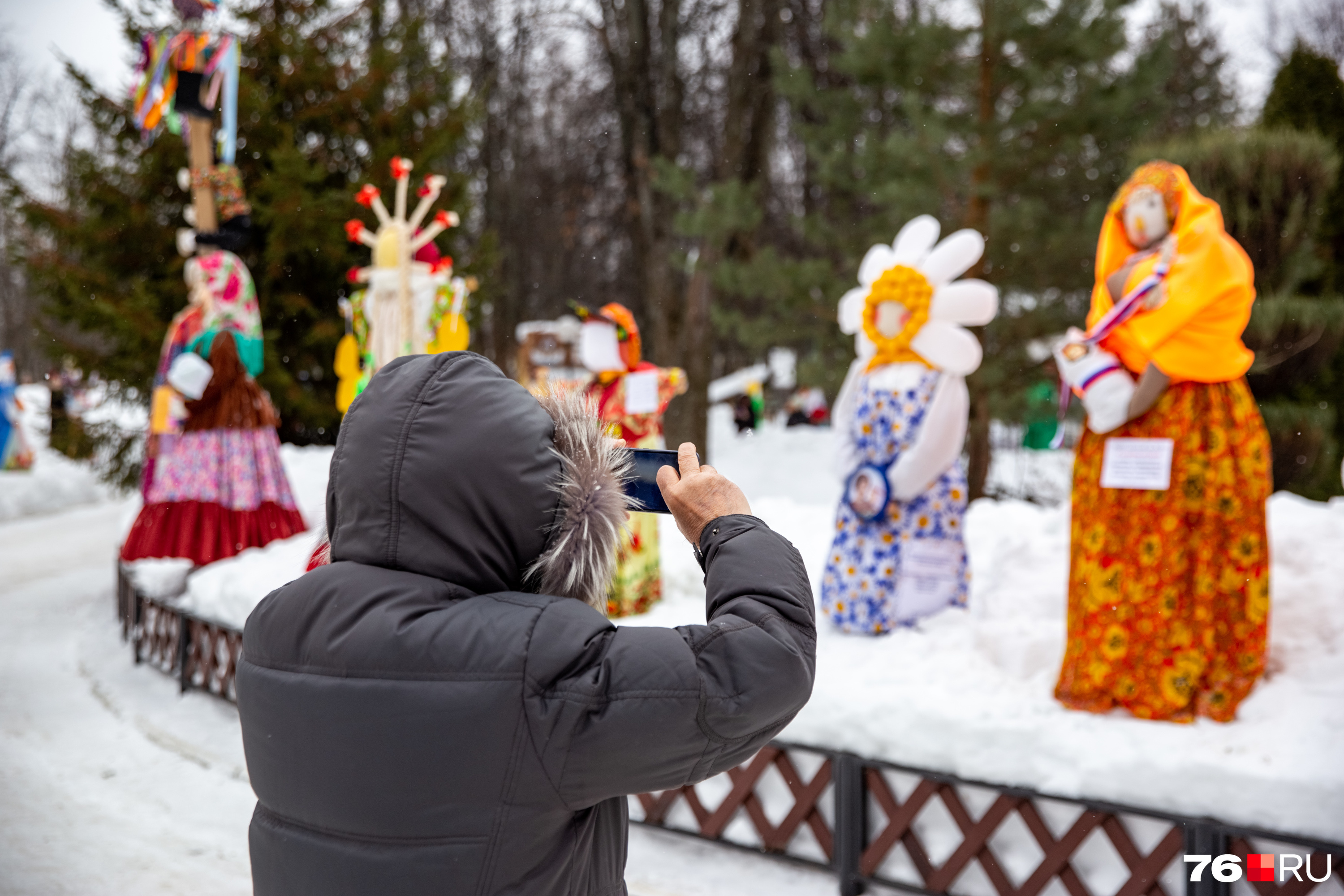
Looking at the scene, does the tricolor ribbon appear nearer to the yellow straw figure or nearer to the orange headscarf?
the orange headscarf

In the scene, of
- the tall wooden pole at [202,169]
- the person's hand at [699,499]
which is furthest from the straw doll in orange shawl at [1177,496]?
the tall wooden pole at [202,169]

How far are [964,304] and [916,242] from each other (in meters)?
0.41

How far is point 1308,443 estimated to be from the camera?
6.75m

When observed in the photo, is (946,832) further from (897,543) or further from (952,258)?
(952,258)

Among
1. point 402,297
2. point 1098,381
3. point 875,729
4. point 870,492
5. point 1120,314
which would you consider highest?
point 402,297

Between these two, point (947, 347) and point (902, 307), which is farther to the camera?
point (902, 307)

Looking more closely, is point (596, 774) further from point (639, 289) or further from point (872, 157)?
point (639, 289)

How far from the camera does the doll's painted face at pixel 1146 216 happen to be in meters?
3.54

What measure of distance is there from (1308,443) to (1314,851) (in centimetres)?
512

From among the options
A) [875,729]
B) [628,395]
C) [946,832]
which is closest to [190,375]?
[628,395]

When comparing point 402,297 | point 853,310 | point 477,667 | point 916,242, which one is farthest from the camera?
point 402,297

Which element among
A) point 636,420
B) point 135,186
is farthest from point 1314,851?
point 135,186

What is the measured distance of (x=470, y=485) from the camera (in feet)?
4.05

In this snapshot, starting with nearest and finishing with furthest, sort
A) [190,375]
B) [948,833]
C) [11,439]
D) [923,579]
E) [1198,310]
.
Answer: [948,833]
[1198,310]
[923,579]
[190,375]
[11,439]
